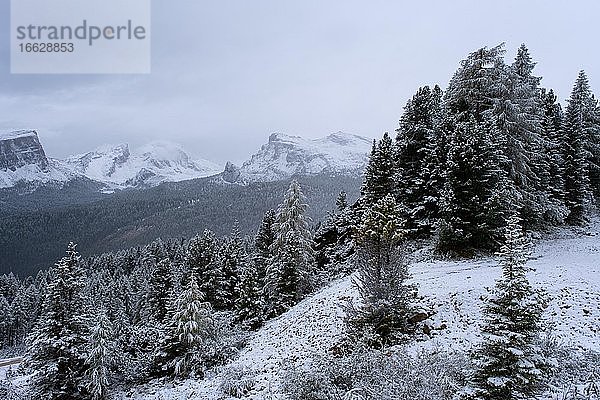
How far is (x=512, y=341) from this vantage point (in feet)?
36.2

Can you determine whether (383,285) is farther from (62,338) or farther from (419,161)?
(419,161)

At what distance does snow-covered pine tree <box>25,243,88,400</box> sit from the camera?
2352 cm

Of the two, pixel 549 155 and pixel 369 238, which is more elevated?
pixel 549 155

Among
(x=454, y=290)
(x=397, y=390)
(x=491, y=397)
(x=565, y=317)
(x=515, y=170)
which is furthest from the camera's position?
(x=515, y=170)

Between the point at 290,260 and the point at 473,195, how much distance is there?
Answer: 14.1 meters

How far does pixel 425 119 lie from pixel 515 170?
9.26 m

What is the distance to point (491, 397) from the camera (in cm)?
1148

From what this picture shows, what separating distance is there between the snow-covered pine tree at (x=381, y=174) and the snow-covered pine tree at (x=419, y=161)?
2.66 feet

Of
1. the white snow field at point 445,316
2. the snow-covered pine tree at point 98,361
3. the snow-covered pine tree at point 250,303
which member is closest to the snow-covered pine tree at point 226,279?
the snow-covered pine tree at point 250,303

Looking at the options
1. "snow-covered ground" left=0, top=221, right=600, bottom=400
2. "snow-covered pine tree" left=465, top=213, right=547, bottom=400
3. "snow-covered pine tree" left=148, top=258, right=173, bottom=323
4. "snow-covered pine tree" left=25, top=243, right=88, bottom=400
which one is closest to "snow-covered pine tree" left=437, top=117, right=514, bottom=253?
"snow-covered ground" left=0, top=221, right=600, bottom=400

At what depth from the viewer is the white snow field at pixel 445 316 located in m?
17.5

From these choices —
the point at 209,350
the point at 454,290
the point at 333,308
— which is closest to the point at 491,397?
the point at 454,290

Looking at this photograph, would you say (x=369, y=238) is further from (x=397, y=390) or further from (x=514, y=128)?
(x=514, y=128)

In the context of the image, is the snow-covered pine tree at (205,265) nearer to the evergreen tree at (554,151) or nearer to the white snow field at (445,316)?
the white snow field at (445,316)
